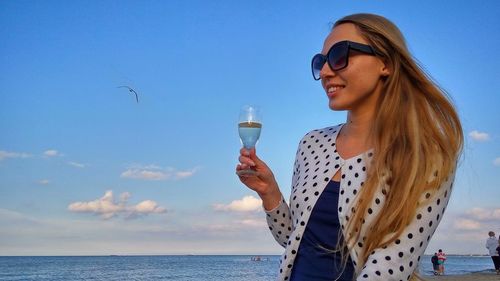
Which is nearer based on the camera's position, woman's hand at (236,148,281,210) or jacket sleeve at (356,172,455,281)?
jacket sleeve at (356,172,455,281)

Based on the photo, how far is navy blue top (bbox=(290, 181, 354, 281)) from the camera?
2184mm

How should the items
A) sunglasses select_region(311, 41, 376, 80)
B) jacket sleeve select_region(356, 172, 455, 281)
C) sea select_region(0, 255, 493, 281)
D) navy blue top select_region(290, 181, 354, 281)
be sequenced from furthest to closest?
1. sea select_region(0, 255, 493, 281)
2. sunglasses select_region(311, 41, 376, 80)
3. navy blue top select_region(290, 181, 354, 281)
4. jacket sleeve select_region(356, 172, 455, 281)

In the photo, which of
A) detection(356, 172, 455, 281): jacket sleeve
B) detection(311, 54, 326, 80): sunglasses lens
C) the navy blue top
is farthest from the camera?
detection(311, 54, 326, 80): sunglasses lens

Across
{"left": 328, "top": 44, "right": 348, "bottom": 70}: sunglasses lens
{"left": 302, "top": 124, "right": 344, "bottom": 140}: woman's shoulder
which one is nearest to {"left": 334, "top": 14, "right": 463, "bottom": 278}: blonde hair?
{"left": 328, "top": 44, "right": 348, "bottom": 70}: sunglasses lens

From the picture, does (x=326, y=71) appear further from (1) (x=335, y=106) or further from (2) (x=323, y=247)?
(2) (x=323, y=247)

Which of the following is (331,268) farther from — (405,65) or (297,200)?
(405,65)

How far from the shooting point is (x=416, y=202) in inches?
81.6

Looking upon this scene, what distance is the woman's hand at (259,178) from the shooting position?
101 inches

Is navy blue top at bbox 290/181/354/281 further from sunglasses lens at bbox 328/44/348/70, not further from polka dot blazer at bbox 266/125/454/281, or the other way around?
sunglasses lens at bbox 328/44/348/70

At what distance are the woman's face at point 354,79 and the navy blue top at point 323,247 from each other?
14.8 inches

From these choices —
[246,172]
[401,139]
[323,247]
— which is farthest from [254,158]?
[401,139]

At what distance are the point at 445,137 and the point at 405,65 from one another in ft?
1.21

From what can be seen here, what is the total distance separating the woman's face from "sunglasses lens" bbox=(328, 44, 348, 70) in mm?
24

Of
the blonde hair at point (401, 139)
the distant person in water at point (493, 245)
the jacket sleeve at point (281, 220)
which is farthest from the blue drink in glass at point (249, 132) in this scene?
the distant person in water at point (493, 245)
